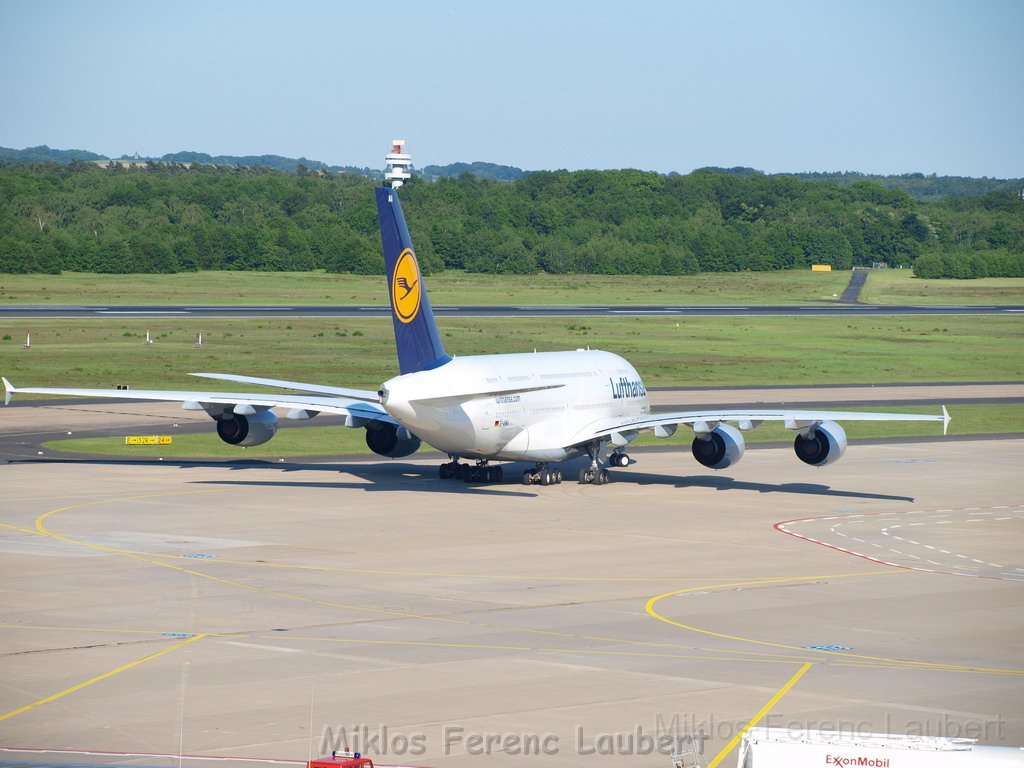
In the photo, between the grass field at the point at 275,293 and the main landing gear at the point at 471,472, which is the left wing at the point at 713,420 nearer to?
the main landing gear at the point at 471,472

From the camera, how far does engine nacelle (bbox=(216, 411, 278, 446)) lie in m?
61.9

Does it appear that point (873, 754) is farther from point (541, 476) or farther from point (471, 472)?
point (471, 472)

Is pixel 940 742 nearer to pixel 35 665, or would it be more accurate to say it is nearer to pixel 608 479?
pixel 35 665

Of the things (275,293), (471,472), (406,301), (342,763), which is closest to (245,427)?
(471,472)

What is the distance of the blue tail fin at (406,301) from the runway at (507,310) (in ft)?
→ 308

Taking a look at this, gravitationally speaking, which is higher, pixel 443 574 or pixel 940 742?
pixel 940 742

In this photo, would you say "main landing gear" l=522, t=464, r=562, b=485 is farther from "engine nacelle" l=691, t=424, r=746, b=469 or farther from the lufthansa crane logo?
the lufthansa crane logo

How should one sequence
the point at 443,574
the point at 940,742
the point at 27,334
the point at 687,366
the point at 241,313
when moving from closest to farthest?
1. the point at 940,742
2. the point at 443,574
3. the point at 687,366
4. the point at 27,334
5. the point at 241,313

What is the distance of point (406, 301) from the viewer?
173 feet

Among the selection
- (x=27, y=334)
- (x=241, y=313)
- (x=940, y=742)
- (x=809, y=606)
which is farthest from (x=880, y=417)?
(x=241, y=313)

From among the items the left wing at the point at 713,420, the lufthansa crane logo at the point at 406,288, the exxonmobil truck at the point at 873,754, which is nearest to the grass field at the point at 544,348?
the left wing at the point at 713,420

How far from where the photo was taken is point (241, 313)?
150 meters

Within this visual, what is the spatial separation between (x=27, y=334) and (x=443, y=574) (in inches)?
3503

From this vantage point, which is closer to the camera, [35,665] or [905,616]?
[35,665]
